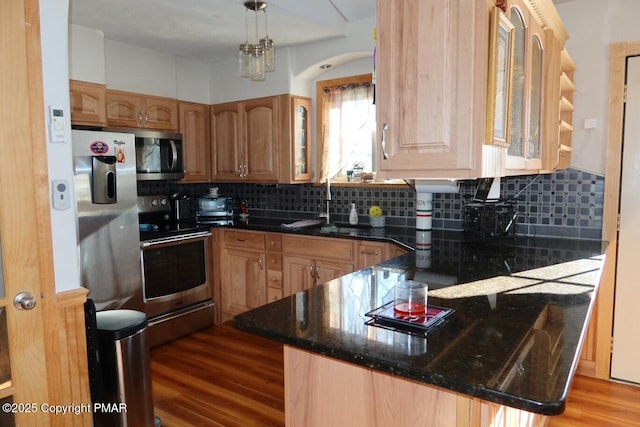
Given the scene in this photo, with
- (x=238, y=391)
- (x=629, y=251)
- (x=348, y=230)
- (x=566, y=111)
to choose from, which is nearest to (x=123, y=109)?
(x=348, y=230)

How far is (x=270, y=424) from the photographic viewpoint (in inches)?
96.3

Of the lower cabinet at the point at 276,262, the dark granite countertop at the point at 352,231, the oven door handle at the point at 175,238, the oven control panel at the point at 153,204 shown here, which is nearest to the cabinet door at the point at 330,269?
the lower cabinet at the point at 276,262

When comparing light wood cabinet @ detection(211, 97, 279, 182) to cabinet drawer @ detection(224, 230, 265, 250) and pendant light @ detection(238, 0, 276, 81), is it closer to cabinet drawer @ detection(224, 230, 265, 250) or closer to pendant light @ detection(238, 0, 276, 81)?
cabinet drawer @ detection(224, 230, 265, 250)

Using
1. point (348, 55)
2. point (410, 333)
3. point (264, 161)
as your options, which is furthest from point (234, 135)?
point (410, 333)

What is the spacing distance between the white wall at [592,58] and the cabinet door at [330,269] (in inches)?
67.3

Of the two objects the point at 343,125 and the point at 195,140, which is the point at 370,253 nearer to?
the point at 343,125

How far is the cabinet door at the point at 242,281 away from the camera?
153 inches

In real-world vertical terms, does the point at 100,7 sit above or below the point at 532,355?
above

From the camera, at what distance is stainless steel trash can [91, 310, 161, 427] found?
2.25 metres

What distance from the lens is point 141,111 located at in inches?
→ 150

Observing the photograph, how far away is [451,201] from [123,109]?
8.99ft

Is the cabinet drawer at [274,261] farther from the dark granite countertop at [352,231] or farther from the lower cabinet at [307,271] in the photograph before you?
the dark granite countertop at [352,231]

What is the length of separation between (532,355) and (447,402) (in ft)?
0.84

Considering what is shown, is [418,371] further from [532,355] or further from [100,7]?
[100,7]
